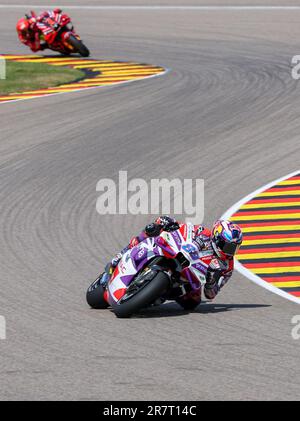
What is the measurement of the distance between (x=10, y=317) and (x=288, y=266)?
16.4ft

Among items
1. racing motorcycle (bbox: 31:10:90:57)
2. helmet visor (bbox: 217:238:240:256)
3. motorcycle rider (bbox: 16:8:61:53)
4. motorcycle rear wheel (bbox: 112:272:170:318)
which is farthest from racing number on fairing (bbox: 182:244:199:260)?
motorcycle rider (bbox: 16:8:61:53)

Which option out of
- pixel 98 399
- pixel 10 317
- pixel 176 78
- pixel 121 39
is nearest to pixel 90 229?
pixel 10 317

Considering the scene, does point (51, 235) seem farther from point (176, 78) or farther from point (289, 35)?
point (289, 35)

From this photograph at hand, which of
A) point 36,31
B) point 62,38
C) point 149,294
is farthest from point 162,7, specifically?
point 149,294

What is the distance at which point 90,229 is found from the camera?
17.8 meters

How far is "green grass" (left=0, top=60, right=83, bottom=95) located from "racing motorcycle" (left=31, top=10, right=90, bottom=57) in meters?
1.26

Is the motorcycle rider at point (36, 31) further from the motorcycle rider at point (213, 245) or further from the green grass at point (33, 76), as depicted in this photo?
the motorcycle rider at point (213, 245)

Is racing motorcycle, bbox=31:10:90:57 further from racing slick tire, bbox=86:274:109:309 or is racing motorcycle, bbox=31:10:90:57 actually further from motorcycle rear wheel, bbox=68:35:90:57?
racing slick tire, bbox=86:274:109:309

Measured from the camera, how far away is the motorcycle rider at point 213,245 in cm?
1287

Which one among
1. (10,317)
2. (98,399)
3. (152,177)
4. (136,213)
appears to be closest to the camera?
(98,399)

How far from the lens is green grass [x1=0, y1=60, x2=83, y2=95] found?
96.5 feet

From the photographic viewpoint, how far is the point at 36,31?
3403 centimetres

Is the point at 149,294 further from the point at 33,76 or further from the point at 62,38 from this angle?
the point at 62,38

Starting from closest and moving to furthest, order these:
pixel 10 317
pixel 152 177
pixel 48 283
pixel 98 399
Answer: pixel 98 399 → pixel 10 317 → pixel 48 283 → pixel 152 177
